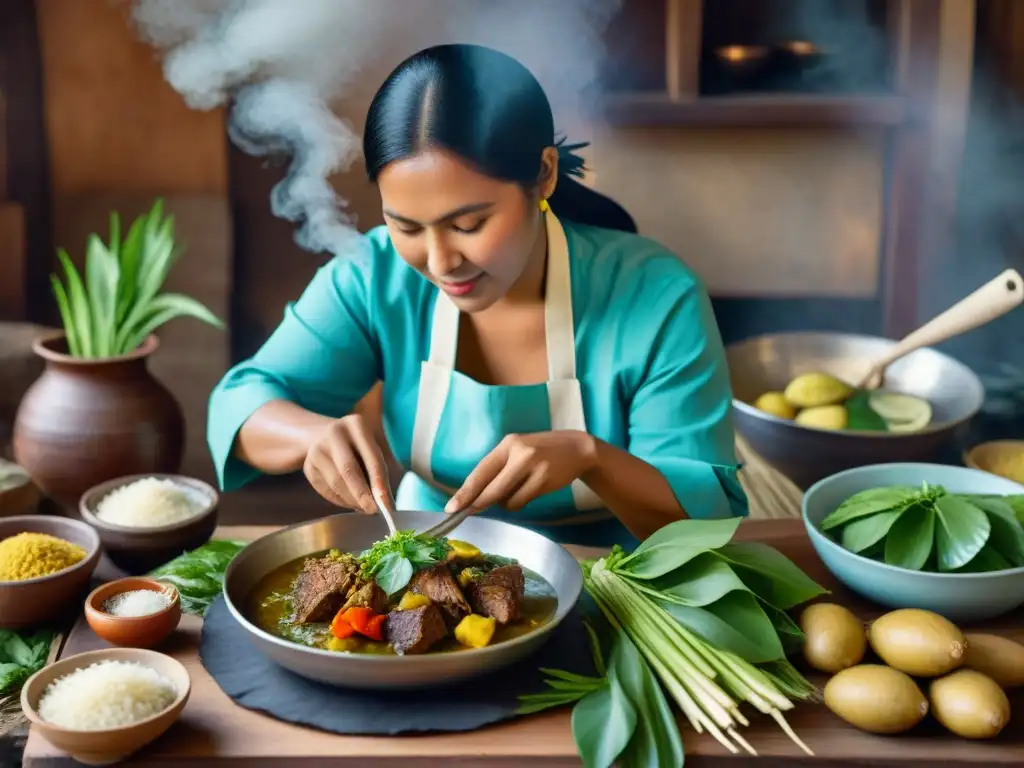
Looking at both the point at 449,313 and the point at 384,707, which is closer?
the point at 384,707

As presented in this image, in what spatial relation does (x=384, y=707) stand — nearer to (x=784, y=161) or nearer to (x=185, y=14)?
(x=185, y=14)

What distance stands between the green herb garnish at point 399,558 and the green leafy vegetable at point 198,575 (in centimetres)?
23

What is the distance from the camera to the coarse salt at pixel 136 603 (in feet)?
4.87

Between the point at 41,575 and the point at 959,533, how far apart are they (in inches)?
51.0

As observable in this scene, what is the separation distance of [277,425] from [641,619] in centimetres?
79

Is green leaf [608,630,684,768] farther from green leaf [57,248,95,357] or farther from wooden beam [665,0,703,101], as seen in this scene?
wooden beam [665,0,703,101]

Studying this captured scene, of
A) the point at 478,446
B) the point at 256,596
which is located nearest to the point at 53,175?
the point at 478,446

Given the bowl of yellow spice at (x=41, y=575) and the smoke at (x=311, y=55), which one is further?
the smoke at (x=311, y=55)

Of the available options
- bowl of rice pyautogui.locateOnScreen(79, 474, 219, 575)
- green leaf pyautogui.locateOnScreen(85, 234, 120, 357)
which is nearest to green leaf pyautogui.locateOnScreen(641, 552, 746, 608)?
bowl of rice pyautogui.locateOnScreen(79, 474, 219, 575)

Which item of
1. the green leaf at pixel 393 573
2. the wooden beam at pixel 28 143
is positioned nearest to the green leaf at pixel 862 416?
the green leaf at pixel 393 573

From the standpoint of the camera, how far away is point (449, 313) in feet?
6.75

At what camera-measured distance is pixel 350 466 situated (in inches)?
65.6

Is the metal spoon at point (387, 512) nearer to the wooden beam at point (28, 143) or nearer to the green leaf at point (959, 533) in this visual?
the green leaf at point (959, 533)

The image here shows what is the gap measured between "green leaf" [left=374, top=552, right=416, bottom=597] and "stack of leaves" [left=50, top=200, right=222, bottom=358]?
1.22 metres
